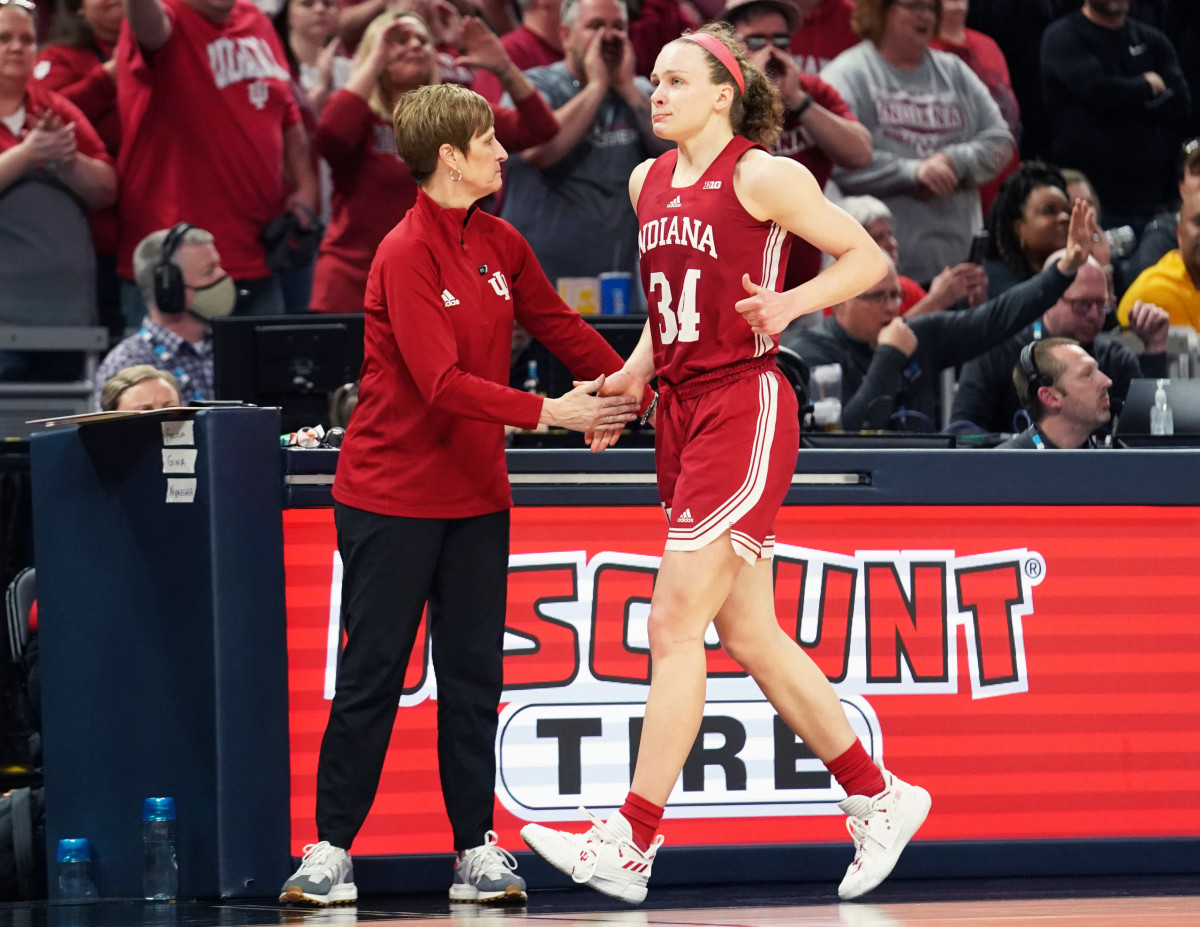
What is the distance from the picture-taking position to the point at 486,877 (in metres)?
3.90

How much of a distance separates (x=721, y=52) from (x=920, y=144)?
15.3 feet

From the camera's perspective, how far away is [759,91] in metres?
3.92

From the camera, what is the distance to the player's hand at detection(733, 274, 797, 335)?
11.8 feet

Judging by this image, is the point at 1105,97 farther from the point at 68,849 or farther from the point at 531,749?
the point at 68,849

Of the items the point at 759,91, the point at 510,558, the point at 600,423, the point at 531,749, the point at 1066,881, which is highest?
the point at 759,91

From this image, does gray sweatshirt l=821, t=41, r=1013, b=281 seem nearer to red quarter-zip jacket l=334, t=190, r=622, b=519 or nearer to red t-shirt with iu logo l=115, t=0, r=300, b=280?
red t-shirt with iu logo l=115, t=0, r=300, b=280

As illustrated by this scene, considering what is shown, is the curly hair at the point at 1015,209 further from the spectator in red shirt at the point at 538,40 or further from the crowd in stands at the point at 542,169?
the spectator in red shirt at the point at 538,40

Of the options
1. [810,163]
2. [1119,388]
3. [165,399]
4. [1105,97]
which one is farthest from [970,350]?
[165,399]

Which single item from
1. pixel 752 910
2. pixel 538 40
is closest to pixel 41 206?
pixel 538 40

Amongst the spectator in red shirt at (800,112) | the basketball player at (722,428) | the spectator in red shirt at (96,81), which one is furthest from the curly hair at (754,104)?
the spectator in red shirt at (96,81)

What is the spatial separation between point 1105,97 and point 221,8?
15.0 ft

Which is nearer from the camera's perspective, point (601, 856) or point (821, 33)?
point (601, 856)

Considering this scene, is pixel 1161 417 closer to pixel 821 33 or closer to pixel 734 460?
pixel 734 460

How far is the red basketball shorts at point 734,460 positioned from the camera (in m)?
3.67
